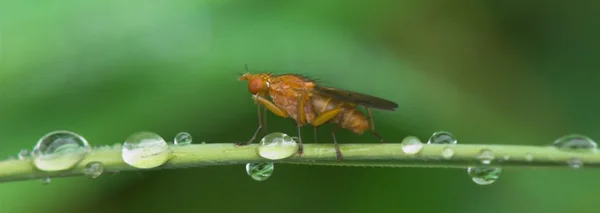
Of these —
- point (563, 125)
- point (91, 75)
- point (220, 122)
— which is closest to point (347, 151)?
point (220, 122)

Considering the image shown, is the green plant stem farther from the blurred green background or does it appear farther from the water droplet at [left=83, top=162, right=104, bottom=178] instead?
the blurred green background

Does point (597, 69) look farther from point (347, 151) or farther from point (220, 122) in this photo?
point (347, 151)

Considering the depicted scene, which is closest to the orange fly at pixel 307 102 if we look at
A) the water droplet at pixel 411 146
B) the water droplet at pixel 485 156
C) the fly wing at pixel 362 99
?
the fly wing at pixel 362 99

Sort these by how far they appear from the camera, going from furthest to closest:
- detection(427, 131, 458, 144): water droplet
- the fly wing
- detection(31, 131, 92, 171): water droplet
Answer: the fly wing, detection(427, 131, 458, 144): water droplet, detection(31, 131, 92, 171): water droplet

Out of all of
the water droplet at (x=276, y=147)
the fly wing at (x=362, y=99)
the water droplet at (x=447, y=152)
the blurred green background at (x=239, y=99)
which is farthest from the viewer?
the blurred green background at (x=239, y=99)

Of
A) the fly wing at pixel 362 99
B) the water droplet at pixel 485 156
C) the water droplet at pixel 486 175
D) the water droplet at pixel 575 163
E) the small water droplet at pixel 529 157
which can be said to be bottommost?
the water droplet at pixel 575 163

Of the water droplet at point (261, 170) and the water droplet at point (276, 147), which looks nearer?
the water droplet at point (276, 147)

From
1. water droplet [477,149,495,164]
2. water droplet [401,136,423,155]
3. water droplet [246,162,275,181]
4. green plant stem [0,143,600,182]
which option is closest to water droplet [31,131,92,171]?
green plant stem [0,143,600,182]

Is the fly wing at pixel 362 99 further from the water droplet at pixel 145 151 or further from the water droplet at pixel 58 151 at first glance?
the water droplet at pixel 58 151
